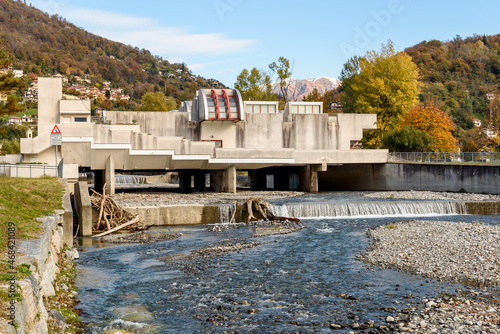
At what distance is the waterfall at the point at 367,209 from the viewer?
1404 inches

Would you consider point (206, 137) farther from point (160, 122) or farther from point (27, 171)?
point (27, 171)

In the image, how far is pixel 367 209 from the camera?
36469mm

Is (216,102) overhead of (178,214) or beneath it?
overhead

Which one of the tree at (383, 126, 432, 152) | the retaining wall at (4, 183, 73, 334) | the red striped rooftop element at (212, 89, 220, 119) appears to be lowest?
the retaining wall at (4, 183, 73, 334)

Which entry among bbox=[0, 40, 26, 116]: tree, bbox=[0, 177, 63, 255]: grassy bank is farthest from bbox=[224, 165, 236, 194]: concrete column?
bbox=[0, 177, 63, 255]: grassy bank

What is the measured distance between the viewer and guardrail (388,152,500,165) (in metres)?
45.8

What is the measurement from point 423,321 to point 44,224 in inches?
461

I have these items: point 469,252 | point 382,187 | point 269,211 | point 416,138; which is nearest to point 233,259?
point 469,252

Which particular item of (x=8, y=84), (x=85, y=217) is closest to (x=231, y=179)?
(x=8, y=84)

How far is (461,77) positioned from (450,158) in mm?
118576

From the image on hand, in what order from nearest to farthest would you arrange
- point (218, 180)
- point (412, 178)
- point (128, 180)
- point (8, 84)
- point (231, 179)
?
point (8, 84) < point (231, 179) < point (412, 178) < point (218, 180) < point (128, 180)

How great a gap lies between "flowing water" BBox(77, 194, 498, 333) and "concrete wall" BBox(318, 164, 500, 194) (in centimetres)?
2536

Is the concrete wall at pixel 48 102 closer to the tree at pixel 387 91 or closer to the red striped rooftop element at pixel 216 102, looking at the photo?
the red striped rooftop element at pixel 216 102

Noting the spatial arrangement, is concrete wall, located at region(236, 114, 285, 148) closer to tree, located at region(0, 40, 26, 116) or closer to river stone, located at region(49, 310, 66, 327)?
tree, located at region(0, 40, 26, 116)
